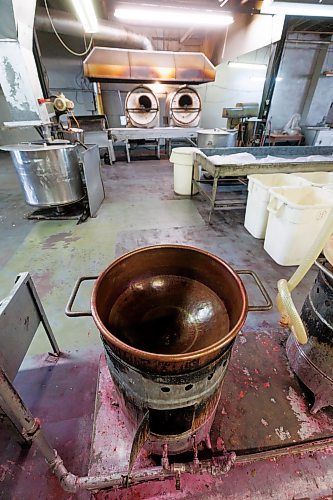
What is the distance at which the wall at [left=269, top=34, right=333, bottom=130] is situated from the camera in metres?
6.55

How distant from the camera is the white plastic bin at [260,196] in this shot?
99.6 inches

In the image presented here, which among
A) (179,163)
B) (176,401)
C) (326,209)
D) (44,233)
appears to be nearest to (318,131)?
(179,163)

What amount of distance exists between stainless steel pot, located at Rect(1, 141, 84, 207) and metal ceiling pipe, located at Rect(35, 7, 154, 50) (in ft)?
13.1

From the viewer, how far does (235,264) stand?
7.84 feet

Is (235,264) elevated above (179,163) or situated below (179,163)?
below

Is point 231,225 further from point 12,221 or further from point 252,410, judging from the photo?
point 12,221

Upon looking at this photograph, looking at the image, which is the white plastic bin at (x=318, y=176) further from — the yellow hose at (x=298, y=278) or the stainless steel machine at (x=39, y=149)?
the stainless steel machine at (x=39, y=149)

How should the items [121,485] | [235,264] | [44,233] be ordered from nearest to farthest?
[121,485] < [235,264] < [44,233]

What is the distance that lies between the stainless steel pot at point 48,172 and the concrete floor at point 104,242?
373 mm

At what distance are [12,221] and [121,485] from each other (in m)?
3.41

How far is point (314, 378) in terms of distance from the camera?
3.68 feet

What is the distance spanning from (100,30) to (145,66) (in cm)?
137

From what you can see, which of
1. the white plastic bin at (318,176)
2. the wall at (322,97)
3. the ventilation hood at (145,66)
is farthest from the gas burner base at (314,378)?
the wall at (322,97)

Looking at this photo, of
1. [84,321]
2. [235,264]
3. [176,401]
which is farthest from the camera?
[235,264]
